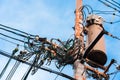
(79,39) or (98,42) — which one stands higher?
(98,42)

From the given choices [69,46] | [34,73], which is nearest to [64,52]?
[69,46]

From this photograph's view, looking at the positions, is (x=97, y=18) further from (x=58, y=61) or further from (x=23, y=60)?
(x=23, y=60)

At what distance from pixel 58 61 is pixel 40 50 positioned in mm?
699

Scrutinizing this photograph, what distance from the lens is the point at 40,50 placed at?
1328cm

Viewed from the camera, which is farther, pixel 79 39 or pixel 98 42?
pixel 79 39

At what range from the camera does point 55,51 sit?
13.5 m

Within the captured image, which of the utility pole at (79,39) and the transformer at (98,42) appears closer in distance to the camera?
the utility pole at (79,39)

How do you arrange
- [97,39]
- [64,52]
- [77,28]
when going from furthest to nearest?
1. [77,28]
2. [64,52]
3. [97,39]

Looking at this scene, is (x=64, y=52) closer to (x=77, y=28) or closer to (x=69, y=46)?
(x=69, y=46)

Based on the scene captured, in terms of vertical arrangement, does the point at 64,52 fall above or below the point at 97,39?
below

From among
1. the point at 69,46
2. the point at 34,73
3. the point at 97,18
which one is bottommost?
the point at 34,73

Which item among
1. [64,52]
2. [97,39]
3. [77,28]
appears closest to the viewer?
[97,39]

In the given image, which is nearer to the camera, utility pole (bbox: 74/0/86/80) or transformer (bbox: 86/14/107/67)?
utility pole (bbox: 74/0/86/80)

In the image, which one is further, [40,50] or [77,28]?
[77,28]
